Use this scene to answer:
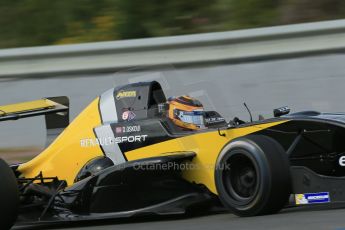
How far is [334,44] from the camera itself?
763 cm

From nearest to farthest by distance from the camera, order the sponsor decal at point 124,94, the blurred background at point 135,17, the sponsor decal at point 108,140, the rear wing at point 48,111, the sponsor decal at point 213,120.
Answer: the sponsor decal at point 108,140 < the sponsor decal at point 213,120 < the sponsor decal at point 124,94 < the rear wing at point 48,111 < the blurred background at point 135,17

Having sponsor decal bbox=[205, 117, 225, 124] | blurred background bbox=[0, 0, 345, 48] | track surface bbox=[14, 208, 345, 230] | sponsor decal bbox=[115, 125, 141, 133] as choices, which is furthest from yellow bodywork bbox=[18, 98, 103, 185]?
blurred background bbox=[0, 0, 345, 48]

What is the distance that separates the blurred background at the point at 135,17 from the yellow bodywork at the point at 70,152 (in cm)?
394

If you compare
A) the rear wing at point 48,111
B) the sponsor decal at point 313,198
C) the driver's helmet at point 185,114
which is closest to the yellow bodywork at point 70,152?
the rear wing at point 48,111

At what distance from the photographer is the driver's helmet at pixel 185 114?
6.10m

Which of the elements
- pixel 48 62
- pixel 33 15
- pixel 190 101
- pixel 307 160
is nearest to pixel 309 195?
pixel 307 160

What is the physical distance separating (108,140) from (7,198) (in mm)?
1132

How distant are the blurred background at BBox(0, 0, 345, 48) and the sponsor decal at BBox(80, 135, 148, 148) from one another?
4165 mm

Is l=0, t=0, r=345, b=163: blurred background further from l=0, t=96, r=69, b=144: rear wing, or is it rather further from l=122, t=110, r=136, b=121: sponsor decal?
l=0, t=96, r=69, b=144: rear wing

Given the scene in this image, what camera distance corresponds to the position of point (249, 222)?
4805 millimetres

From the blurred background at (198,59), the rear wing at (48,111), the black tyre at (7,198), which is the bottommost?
the black tyre at (7,198)

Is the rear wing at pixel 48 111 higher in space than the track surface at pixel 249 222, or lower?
higher

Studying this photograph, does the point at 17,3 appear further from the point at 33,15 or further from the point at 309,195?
the point at 309,195

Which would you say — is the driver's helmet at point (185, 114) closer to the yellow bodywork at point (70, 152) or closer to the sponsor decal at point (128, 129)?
the sponsor decal at point (128, 129)
